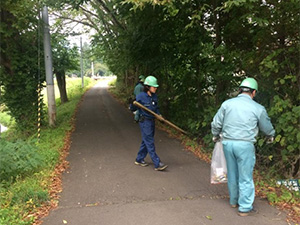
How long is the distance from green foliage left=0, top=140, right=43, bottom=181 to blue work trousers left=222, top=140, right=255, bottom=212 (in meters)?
3.86

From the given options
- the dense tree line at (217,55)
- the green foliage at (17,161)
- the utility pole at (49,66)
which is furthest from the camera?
the utility pole at (49,66)

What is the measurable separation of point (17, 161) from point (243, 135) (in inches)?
170

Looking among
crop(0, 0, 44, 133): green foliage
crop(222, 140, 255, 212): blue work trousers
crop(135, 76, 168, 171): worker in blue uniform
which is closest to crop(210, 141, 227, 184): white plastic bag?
crop(222, 140, 255, 212): blue work trousers

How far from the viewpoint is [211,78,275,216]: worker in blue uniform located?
377cm

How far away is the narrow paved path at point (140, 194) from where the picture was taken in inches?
151

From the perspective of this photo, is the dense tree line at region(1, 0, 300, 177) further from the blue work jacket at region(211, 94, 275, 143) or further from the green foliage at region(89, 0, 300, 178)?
the blue work jacket at region(211, 94, 275, 143)

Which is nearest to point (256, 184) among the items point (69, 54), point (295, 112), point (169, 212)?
point (295, 112)

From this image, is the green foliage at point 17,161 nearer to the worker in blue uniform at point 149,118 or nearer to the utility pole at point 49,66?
the worker in blue uniform at point 149,118

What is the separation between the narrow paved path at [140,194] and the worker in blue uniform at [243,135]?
39 cm

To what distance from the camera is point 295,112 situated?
4.43 meters

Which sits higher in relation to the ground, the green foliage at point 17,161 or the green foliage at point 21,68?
the green foliage at point 21,68

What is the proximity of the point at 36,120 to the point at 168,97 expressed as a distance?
5458 millimetres

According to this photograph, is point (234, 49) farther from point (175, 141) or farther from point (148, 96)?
point (175, 141)

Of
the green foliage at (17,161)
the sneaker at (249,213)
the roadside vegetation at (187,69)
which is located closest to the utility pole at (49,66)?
the roadside vegetation at (187,69)
